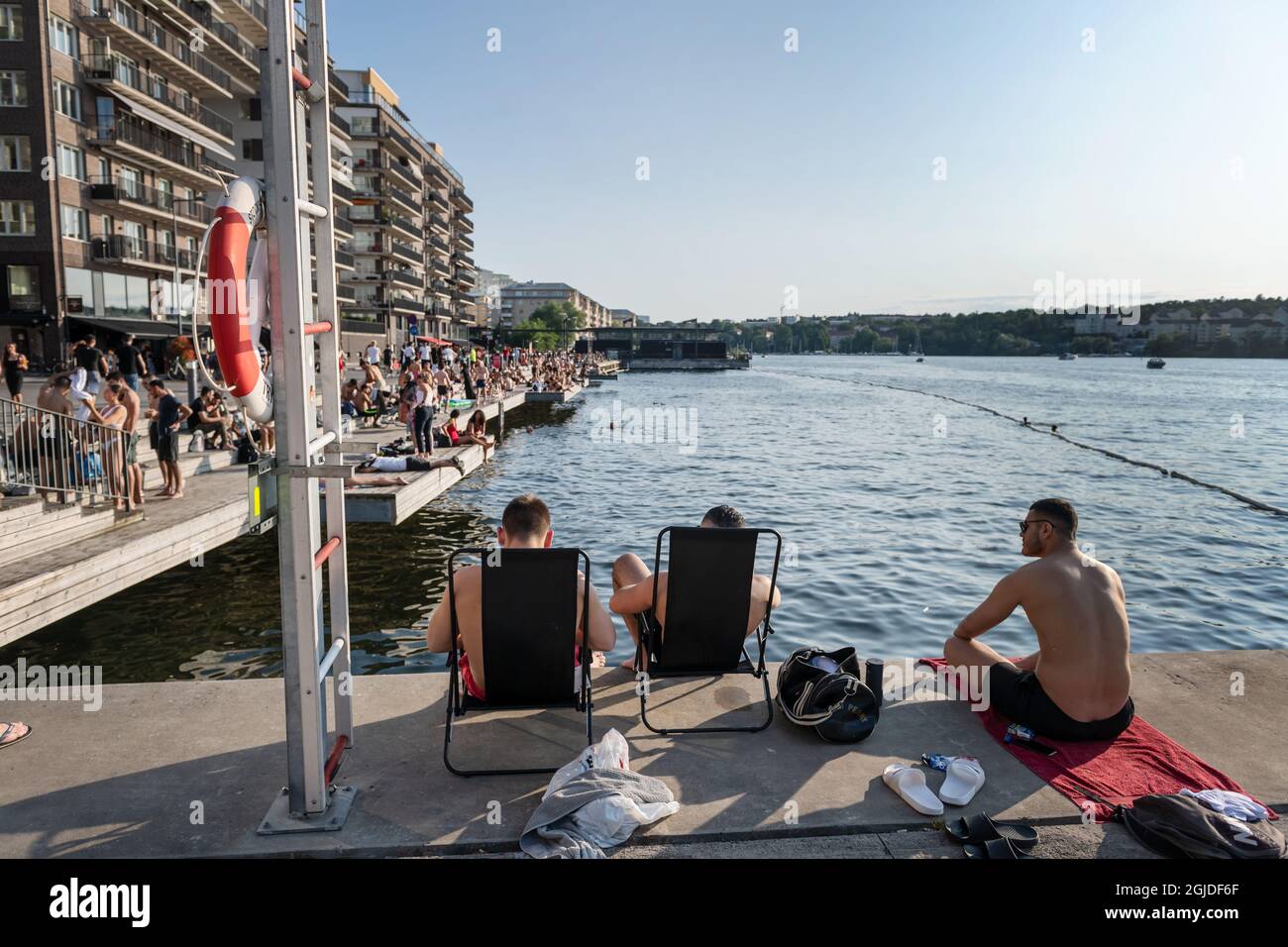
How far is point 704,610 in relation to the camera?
4840mm

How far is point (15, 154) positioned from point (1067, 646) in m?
47.6

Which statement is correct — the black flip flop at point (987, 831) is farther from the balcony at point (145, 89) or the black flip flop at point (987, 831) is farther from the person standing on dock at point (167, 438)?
the balcony at point (145, 89)

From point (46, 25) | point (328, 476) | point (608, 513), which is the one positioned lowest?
point (608, 513)

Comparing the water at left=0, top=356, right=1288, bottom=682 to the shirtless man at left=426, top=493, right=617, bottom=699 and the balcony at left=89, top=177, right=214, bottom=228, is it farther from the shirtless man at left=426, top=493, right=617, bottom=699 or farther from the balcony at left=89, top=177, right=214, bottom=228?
the balcony at left=89, top=177, right=214, bottom=228

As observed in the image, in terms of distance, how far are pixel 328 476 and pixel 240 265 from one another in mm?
855

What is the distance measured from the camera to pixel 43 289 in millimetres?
38969

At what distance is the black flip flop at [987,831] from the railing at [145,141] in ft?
139

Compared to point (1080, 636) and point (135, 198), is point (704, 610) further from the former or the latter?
point (135, 198)

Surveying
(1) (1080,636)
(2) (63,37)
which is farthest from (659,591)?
(2) (63,37)

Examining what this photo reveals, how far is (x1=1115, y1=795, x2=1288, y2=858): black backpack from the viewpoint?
11.2 ft
